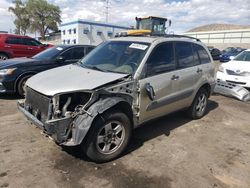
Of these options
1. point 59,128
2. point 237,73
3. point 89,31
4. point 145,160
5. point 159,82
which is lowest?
point 145,160

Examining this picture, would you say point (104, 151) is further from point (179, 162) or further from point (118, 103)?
point (179, 162)

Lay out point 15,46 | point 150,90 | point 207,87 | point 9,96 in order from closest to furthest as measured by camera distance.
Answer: point 150,90 → point 207,87 → point 9,96 → point 15,46

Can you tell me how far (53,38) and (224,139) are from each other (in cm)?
5898

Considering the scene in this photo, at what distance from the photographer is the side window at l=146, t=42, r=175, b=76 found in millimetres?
4301

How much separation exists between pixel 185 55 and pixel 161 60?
894 mm

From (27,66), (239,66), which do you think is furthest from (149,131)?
(239,66)

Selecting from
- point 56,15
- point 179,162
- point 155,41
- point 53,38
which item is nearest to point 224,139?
point 179,162

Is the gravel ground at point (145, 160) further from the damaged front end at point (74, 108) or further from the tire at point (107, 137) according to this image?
the damaged front end at point (74, 108)

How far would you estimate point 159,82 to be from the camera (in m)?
4.39

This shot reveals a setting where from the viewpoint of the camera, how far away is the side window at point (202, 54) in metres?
5.68

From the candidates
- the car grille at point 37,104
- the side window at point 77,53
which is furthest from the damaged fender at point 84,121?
the side window at point 77,53

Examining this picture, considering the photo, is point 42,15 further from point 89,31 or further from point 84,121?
point 84,121

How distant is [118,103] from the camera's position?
3.74m

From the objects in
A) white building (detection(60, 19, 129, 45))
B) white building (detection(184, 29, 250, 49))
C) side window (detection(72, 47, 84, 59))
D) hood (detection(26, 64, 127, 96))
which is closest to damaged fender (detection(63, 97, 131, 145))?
hood (detection(26, 64, 127, 96))
